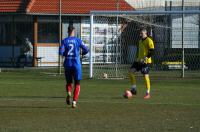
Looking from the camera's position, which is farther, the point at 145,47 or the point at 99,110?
the point at 145,47

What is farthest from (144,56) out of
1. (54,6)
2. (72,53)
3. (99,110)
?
(54,6)

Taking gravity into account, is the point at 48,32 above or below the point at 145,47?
above

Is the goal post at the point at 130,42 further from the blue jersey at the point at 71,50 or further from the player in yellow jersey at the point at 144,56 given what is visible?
the blue jersey at the point at 71,50

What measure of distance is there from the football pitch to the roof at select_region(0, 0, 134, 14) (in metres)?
18.1

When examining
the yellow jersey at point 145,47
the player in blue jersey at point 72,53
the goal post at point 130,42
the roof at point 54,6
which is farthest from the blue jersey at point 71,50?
the roof at point 54,6

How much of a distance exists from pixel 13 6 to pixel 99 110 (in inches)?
1073

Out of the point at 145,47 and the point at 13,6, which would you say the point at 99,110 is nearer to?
the point at 145,47

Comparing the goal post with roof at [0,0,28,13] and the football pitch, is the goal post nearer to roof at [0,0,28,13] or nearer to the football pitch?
the football pitch

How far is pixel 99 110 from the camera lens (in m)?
15.7

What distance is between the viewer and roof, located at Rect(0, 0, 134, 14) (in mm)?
41594

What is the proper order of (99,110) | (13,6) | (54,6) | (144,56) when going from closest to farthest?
(99,110)
(144,56)
(54,6)
(13,6)

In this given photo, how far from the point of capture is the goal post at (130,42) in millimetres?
31812

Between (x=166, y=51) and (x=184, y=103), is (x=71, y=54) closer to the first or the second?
(x=184, y=103)

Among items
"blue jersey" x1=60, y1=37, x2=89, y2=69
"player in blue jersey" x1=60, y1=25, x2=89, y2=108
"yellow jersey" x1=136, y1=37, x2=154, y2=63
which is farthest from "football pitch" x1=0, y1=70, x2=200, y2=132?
"yellow jersey" x1=136, y1=37, x2=154, y2=63
